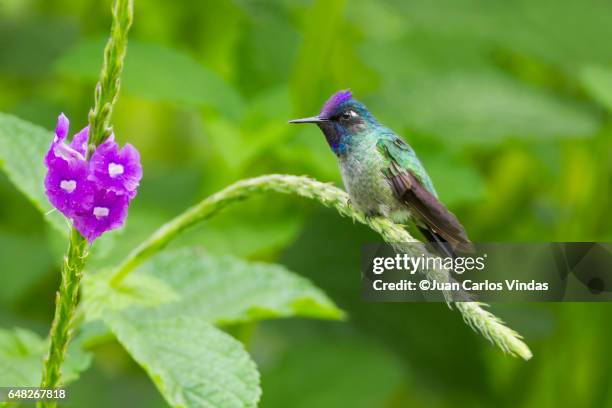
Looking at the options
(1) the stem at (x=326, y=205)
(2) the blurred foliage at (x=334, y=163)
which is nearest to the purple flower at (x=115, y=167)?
(1) the stem at (x=326, y=205)

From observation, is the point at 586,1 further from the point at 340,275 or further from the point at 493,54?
the point at 340,275

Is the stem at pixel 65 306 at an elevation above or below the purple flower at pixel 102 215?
below

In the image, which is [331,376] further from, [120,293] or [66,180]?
[66,180]

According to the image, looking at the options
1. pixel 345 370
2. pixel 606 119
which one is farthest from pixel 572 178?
pixel 345 370

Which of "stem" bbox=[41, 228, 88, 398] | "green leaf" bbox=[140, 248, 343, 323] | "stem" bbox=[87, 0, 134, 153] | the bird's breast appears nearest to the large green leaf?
"green leaf" bbox=[140, 248, 343, 323]

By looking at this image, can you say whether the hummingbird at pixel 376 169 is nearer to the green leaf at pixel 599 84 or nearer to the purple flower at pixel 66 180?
the purple flower at pixel 66 180

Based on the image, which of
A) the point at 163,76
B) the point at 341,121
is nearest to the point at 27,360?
the point at 341,121
